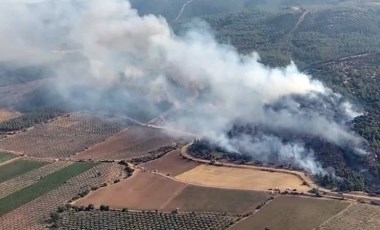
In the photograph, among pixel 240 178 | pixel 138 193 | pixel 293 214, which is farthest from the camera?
pixel 240 178

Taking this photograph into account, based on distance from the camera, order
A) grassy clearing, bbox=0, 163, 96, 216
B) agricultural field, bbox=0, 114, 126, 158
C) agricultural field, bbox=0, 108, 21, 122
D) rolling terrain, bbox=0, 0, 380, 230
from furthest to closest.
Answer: agricultural field, bbox=0, 108, 21, 122 < agricultural field, bbox=0, 114, 126, 158 < grassy clearing, bbox=0, 163, 96, 216 < rolling terrain, bbox=0, 0, 380, 230

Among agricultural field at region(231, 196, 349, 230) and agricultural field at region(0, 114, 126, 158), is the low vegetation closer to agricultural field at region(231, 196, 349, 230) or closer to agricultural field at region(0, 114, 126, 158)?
agricultural field at region(0, 114, 126, 158)

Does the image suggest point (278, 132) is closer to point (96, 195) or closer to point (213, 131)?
point (213, 131)

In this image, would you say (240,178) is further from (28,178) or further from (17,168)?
(17,168)

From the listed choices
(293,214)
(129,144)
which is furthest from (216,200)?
(129,144)

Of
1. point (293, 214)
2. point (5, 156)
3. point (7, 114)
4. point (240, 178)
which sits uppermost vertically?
point (7, 114)

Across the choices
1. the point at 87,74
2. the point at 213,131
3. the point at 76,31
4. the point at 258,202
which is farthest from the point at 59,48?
the point at 258,202

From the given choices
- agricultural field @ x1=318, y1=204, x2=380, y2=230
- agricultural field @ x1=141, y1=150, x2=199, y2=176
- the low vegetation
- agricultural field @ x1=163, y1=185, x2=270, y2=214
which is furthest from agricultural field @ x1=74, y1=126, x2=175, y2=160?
agricultural field @ x1=318, y1=204, x2=380, y2=230
